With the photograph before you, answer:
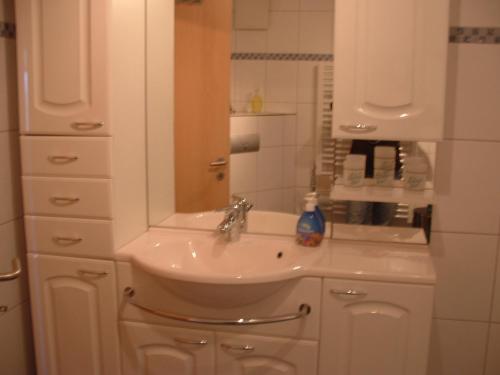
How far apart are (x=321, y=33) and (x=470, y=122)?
1.86 feet

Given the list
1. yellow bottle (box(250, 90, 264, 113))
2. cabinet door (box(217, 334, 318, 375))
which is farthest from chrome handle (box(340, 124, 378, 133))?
cabinet door (box(217, 334, 318, 375))

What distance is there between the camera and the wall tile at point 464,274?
1567 mm

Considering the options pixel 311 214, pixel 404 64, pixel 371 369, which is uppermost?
pixel 404 64

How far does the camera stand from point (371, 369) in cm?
135

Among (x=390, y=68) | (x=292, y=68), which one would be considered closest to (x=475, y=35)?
(x=390, y=68)

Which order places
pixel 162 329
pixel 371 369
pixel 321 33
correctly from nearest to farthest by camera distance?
pixel 371 369 → pixel 162 329 → pixel 321 33

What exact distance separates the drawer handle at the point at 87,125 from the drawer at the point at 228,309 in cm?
43

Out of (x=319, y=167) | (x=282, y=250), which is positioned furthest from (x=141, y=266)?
(x=319, y=167)

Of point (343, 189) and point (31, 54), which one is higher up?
point (31, 54)

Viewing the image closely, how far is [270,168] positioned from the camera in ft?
5.46

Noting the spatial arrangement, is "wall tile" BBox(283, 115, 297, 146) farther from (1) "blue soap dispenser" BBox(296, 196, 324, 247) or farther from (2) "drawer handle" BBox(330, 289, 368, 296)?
(2) "drawer handle" BBox(330, 289, 368, 296)

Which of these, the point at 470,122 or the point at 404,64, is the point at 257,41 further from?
the point at 470,122

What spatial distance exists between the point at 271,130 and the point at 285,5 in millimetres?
428

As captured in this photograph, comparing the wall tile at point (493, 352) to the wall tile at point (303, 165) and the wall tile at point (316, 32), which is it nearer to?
the wall tile at point (303, 165)
